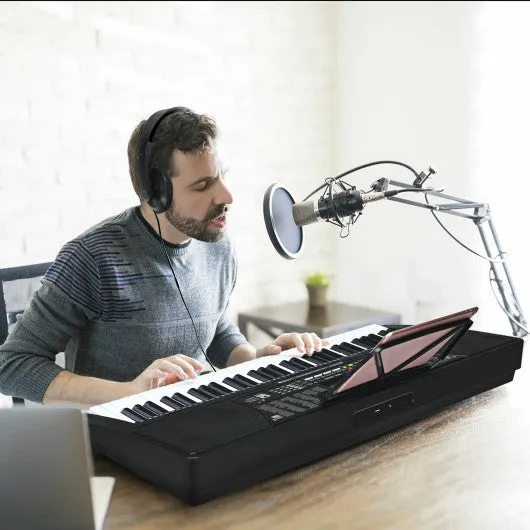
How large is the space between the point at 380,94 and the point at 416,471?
2.76 m

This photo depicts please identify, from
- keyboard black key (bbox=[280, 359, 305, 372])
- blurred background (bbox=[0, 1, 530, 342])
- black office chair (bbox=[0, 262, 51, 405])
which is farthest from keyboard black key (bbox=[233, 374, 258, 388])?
blurred background (bbox=[0, 1, 530, 342])

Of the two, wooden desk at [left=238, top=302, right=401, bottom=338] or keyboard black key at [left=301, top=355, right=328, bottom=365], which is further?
wooden desk at [left=238, top=302, right=401, bottom=338]

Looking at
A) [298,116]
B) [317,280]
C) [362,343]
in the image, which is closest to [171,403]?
[362,343]

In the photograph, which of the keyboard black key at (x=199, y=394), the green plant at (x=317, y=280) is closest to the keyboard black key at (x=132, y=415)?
the keyboard black key at (x=199, y=394)

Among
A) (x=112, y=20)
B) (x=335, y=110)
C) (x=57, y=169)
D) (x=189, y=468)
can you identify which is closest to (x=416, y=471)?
(x=189, y=468)

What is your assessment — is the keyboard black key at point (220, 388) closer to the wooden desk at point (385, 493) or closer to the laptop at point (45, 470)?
Result: the wooden desk at point (385, 493)

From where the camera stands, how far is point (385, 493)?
3.73 ft

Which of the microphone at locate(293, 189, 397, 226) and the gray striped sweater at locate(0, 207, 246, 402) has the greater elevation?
the microphone at locate(293, 189, 397, 226)

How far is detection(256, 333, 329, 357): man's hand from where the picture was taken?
5.29 ft

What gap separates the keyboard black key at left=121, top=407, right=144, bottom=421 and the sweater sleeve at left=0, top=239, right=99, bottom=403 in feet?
1.65

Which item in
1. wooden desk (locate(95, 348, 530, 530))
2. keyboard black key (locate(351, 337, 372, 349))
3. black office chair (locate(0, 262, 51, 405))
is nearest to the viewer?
wooden desk (locate(95, 348, 530, 530))

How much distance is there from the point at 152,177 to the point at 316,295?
1.85 meters

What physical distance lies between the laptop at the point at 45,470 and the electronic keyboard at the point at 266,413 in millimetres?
162

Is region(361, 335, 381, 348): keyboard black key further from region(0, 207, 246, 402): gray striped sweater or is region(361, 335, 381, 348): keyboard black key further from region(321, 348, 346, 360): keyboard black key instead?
region(0, 207, 246, 402): gray striped sweater
